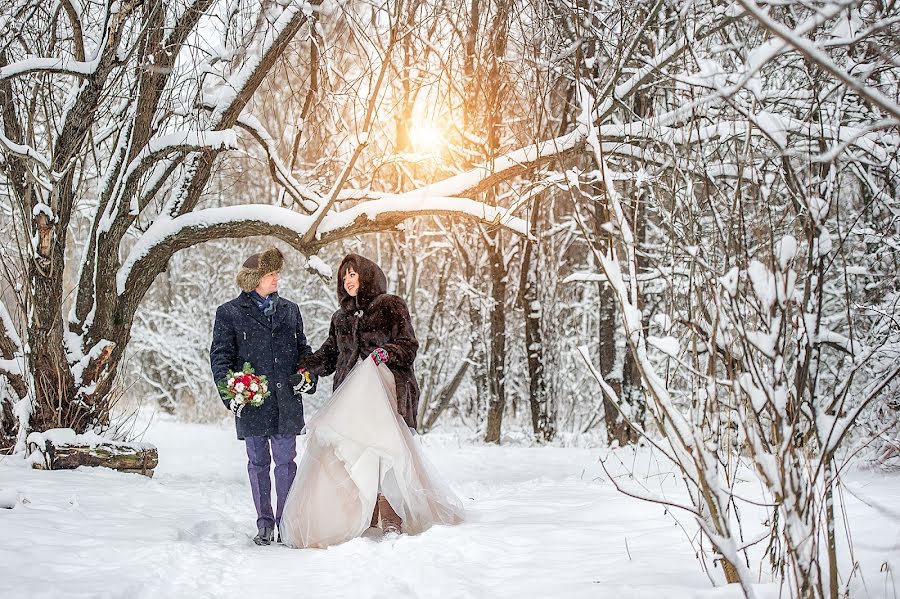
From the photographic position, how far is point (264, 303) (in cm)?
470

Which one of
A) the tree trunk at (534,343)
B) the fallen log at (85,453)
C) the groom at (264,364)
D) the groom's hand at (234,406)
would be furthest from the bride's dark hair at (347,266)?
the tree trunk at (534,343)

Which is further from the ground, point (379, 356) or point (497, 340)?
point (497, 340)

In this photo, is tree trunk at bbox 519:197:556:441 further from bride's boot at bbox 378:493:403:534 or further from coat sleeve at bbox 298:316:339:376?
bride's boot at bbox 378:493:403:534

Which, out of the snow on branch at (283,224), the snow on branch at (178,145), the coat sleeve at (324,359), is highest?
the snow on branch at (178,145)

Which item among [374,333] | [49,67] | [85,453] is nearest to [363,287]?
[374,333]

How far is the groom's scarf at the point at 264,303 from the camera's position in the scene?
4691 millimetres

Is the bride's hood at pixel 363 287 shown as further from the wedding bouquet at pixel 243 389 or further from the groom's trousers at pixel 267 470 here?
the groom's trousers at pixel 267 470

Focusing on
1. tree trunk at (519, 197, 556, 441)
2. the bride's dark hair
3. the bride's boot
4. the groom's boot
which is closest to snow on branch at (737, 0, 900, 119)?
the bride's dark hair

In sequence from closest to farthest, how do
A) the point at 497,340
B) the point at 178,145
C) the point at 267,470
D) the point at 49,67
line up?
the point at 267,470, the point at 49,67, the point at 178,145, the point at 497,340

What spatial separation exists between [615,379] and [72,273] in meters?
16.6

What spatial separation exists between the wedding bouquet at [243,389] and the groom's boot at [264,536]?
0.72m

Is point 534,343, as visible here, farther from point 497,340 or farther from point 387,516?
point 387,516

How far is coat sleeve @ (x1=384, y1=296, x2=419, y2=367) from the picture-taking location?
457 centimetres

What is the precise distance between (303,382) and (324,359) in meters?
0.26
